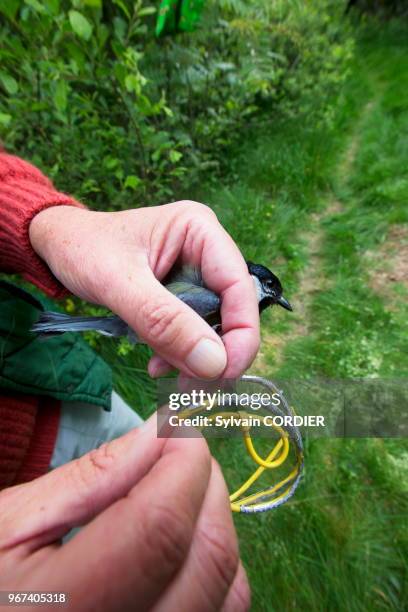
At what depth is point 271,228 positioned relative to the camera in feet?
11.1

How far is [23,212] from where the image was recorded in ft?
4.26

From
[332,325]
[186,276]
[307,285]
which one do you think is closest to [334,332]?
[332,325]

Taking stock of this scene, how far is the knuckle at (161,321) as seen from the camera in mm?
1062

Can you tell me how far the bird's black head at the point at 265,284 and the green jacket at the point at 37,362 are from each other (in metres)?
0.73

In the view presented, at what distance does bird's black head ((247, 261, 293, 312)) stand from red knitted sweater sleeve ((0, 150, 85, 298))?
2.43 ft

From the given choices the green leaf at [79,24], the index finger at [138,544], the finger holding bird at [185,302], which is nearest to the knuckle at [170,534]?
the index finger at [138,544]

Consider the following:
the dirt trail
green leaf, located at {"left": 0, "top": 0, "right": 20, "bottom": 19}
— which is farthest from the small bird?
the dirt trail

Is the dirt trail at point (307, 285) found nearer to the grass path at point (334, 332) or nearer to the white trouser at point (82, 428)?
the grass path at point (334, 332)

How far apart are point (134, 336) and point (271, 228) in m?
2.25

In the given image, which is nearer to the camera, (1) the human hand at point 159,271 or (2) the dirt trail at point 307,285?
(1) the human hand at point 159,271

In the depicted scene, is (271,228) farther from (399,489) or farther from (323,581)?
(323,581)

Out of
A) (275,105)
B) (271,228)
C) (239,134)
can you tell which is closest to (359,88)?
(275,105)

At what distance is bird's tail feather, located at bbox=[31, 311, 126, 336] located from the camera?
1315 millimetres

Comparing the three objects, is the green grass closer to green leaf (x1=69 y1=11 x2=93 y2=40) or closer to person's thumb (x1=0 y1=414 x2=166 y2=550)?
person's thumb (x1=0 y1=414 x2=166 y2=550)
